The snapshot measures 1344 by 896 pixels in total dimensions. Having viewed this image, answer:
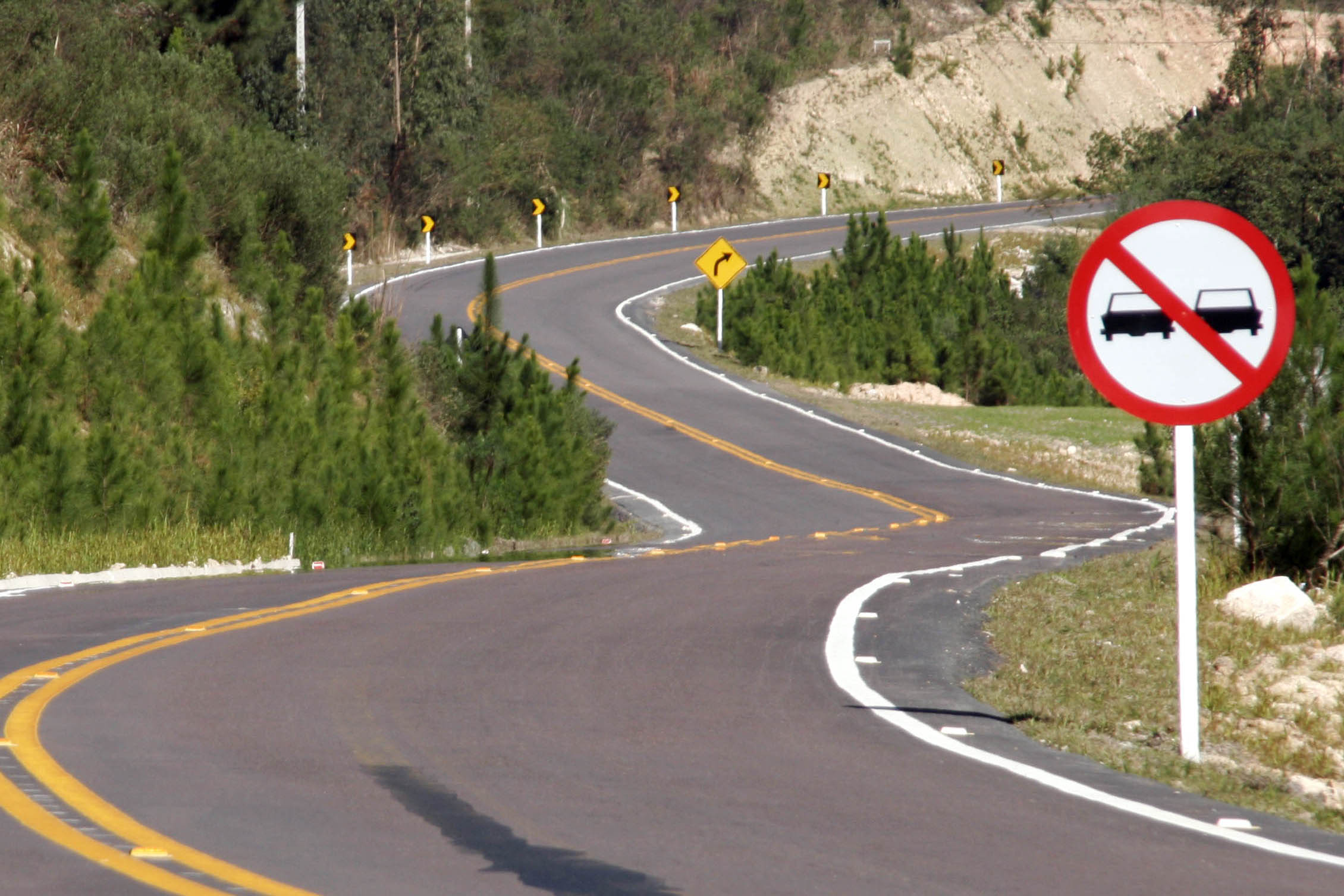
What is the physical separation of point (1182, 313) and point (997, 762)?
78.5 inches

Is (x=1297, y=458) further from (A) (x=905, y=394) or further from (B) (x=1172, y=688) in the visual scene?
(A) (x=905, y=394)

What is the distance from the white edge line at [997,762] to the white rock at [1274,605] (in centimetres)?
289

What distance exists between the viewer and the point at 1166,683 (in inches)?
357

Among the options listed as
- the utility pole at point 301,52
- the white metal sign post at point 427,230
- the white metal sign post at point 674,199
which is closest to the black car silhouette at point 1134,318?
the utility pole at point 301,52

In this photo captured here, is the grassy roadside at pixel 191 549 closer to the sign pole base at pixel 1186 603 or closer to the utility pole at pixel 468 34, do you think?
the sign pole base at pixel 1186 603

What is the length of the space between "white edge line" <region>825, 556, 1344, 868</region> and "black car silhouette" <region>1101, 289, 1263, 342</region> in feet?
6.01

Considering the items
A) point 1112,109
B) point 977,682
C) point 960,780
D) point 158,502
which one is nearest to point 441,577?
point 158,502

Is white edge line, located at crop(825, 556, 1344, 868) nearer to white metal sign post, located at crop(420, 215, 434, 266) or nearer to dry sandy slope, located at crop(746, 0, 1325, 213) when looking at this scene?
white metal sign post, located at crop(420, 215, 434, 266)

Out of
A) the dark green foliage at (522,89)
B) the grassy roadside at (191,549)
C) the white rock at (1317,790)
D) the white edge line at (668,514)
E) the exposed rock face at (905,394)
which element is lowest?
the white edge line at (668,514)

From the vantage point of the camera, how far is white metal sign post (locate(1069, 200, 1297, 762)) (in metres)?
6.59

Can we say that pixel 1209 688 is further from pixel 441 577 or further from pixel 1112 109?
pixel 1112 109

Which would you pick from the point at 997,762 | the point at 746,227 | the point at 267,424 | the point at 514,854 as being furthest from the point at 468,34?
the point at 514,854

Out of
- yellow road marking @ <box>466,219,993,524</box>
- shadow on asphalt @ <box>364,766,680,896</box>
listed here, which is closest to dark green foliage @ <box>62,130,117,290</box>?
yellow road marking @ <box>466,219,993,524</box>

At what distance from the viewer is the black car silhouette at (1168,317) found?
661 cm
